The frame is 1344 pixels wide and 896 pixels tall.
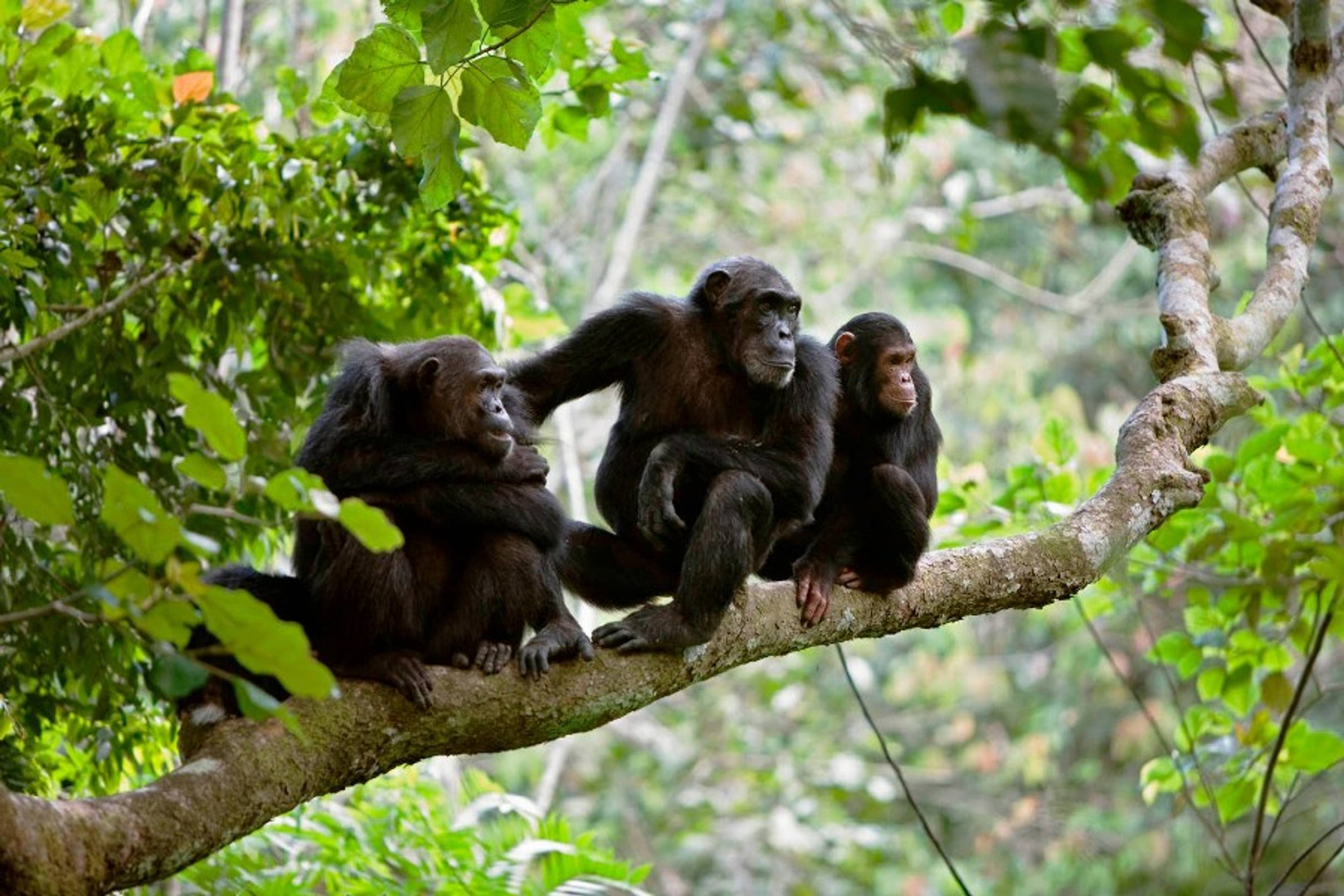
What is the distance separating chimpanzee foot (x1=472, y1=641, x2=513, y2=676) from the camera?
365 cm

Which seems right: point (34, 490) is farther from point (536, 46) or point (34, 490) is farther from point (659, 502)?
point (659, 502)

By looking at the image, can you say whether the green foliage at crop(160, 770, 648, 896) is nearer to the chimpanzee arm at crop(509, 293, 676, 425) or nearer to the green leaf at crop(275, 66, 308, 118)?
the chimpanzee arm at crop(509, 293, 676, 425)

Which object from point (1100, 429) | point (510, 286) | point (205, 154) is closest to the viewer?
point (205, 154)

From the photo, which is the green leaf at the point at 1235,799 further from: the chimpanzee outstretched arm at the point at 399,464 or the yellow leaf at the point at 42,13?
the yellow leaf at the point at 42,13

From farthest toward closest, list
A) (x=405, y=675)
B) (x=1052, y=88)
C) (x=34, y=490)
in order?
(x=405, y=675) → (x=34, y=490) → (x=1052, y=88)

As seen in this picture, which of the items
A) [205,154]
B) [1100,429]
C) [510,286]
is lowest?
[1100,429]

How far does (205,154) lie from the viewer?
464 cm

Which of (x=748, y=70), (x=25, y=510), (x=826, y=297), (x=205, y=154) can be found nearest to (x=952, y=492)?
(x=205, y=154)

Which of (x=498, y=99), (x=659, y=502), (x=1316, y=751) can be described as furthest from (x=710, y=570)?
(x=1316, y=751)

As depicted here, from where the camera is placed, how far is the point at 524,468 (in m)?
4.21

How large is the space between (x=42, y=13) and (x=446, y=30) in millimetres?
2495

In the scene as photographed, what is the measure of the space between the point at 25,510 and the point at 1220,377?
12.8 feet

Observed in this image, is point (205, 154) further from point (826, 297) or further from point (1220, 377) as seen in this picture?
point (826, 297)

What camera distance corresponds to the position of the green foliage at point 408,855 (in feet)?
15.8
